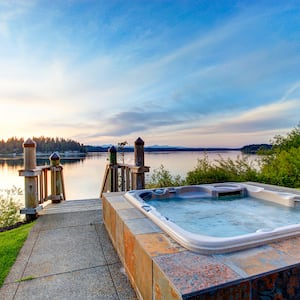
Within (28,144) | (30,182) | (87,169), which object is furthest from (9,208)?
(87,169)

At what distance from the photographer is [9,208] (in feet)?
13.4

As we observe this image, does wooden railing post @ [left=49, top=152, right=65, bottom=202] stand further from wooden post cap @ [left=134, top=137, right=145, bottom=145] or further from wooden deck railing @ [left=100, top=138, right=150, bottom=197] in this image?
wooden post cap @ [left=134, top=137, right=145, bottom=145]

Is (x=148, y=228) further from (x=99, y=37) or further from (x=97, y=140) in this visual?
(x=97, y=140)

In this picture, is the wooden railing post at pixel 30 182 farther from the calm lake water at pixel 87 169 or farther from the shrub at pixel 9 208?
the shrub at pixel 9 208

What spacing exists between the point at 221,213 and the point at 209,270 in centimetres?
212

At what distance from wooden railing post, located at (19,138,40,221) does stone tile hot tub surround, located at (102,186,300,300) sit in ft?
8.18

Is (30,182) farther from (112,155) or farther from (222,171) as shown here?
(222,171)

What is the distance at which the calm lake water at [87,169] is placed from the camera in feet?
17.7

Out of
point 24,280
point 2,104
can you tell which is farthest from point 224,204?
point 2,104

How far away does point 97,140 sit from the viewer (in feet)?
42.2

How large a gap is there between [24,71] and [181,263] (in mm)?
5657

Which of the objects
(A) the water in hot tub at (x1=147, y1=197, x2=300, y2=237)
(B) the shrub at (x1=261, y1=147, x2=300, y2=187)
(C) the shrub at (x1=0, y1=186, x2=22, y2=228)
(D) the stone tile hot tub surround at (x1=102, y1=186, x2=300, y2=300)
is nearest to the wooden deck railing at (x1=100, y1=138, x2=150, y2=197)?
(A) the water in hot tub at (x1=147, y1=197, x2=300, y2=237)

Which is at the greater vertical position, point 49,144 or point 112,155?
point 49,144

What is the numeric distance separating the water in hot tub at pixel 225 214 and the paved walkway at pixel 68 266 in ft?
2.95
